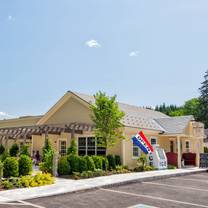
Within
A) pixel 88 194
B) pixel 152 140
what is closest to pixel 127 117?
pixel 152 140

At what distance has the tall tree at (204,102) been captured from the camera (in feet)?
206

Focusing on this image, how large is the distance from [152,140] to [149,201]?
1482 centimetres

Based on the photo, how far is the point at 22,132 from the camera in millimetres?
23547

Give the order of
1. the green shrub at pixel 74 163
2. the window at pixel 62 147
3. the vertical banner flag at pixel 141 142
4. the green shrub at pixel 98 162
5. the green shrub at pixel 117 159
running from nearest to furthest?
the green shrub at pixel 74 163 < the green shrub at pixel 98 162 < the green shrub at pixel 117 159 < the vertical banner flag at pixel 141 142 < the window at pixel 62 147

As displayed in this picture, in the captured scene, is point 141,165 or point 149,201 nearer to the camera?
point 149,201

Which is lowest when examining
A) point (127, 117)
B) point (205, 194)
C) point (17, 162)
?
point (205, 194)

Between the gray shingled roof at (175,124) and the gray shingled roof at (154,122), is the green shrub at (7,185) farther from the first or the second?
the gray shingled roof at (175,124)

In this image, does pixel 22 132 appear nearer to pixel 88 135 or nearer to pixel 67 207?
pixel 88 135

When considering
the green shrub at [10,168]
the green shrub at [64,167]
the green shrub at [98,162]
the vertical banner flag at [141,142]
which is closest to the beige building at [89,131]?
the vertical banner flag at [141,142]

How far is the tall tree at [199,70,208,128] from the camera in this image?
62781 mm

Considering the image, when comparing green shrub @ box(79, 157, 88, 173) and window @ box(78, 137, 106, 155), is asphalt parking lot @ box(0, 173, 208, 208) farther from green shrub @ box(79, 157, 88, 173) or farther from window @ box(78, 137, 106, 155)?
window @ box(78, 137, 106, 155)

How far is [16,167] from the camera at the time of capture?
13.7 metres

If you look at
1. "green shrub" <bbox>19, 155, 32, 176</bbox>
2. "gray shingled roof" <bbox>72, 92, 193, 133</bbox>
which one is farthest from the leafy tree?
"green shrub" <bbox>19, 155, 32, 176</bbox>

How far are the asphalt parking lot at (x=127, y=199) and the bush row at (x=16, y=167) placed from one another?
401 centimetres
